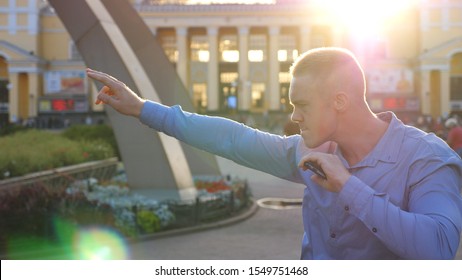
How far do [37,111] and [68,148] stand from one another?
95.5 ft

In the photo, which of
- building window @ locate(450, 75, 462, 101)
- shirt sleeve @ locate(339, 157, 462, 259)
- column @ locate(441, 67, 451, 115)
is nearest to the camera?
shirt sleeve @ locate(339, 157, 462, 259)

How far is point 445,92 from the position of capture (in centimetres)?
3719

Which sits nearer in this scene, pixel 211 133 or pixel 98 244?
pixel 211 133

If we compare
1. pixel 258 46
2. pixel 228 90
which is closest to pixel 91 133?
pixel 228 90

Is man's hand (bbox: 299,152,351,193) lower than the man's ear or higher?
lower

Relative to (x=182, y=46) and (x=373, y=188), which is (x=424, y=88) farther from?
(x=373, y=188)

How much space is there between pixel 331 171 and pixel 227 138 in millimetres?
511

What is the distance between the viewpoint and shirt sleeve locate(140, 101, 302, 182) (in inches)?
77.3

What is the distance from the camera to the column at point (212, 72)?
59406 millimetres

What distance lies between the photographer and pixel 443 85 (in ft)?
120

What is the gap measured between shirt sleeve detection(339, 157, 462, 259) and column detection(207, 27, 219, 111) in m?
57.0

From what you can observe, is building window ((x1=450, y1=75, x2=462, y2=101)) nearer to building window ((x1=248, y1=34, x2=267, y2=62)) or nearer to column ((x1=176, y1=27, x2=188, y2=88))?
building window ((x1=248, y1=34, x2=267, y2=62))

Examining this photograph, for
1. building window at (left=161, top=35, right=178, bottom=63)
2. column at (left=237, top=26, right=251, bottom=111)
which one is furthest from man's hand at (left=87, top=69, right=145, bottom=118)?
building window at (left=161, top=35, right=178, bottom=63)

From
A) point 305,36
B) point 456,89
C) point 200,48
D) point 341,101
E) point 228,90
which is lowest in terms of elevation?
point 341,101
